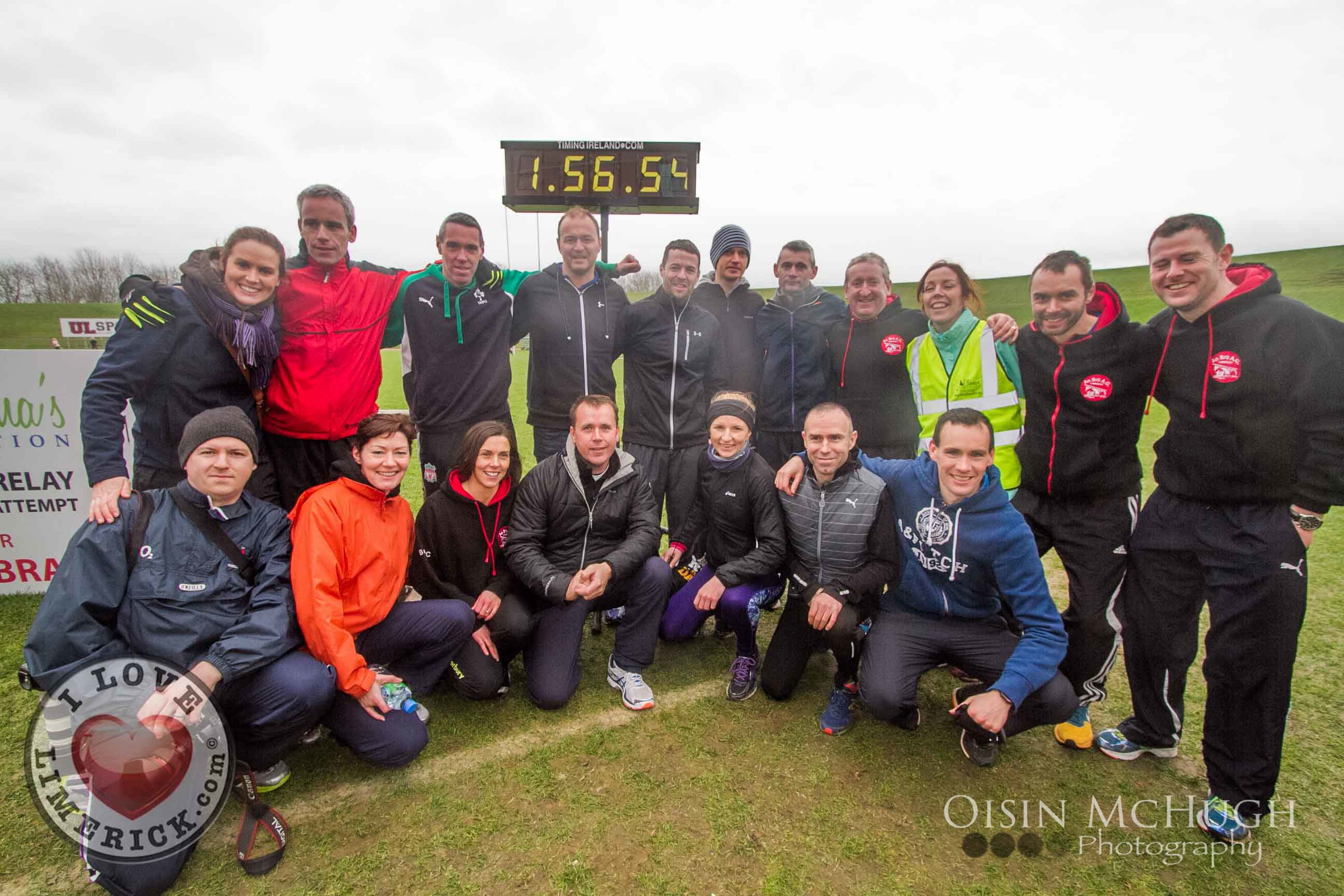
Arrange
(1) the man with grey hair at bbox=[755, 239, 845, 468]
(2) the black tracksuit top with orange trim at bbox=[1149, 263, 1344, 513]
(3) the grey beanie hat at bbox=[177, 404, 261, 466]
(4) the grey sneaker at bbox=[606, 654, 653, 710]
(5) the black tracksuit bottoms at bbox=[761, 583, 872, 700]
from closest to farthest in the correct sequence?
(2) the black tracksuit top with orange trim at bbox=[1149, 263, 1344, 513]
(3) the grey beanie hat at bbox=[177, 404, 261, 466]
(5) the black tracksuit bottoms at bbox=[761, 583, 872, 700]
(4) the grey sneaker at bbox=[606, 654, 653, 710]
(1) the man with grey hair at bbox=[755, 239, 845, 468]

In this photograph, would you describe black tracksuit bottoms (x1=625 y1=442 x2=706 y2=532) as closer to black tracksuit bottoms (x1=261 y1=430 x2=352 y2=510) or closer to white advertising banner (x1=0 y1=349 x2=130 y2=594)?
black tracksuit bottoms (x1=261 y1=430 x2=352 y2=510)

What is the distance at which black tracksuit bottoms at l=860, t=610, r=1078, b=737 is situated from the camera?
2730mm

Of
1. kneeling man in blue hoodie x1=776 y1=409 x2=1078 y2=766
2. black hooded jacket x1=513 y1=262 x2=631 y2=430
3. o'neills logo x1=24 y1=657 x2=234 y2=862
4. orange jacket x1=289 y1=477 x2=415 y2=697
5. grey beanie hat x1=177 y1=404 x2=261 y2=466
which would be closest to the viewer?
o'neills logo x1=24 y1=657 x2=234 y2=862

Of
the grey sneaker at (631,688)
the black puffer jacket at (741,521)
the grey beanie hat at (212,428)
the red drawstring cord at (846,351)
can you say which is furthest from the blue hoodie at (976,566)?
the grey beanie hat at (212,428)

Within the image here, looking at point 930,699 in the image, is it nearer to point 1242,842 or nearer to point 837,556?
point 837,556

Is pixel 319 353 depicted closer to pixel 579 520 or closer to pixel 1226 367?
pixel 579 520

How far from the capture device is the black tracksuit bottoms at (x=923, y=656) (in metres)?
2.73

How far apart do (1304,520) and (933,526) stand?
127 cm

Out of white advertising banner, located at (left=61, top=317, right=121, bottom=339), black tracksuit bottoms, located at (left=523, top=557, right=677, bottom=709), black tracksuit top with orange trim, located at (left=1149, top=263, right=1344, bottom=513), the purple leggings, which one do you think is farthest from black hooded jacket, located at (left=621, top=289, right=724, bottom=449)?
white advertising banner, located at (left=61, top=317, right=121, bottom=339)

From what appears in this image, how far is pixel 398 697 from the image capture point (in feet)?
8.60

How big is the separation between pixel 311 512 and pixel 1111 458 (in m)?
3.59

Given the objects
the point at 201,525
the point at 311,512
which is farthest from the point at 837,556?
the point at 201,525

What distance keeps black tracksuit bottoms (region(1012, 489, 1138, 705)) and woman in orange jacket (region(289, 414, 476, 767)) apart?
2901mm

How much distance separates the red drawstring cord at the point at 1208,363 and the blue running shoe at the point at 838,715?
1.94 metres
